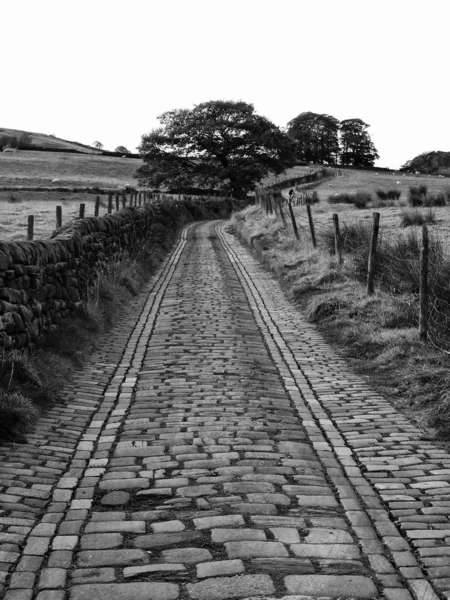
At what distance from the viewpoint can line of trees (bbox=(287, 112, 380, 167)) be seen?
105 metres

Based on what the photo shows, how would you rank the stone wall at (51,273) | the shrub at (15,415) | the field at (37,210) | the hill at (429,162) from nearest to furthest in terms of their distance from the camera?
the shrub at (15,415) → the stone wall at (51,273) → the field at (37,210) → the hill at (429,162)

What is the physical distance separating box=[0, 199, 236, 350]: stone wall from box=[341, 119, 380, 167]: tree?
92.6 meters

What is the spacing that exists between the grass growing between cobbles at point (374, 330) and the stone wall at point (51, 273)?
13.2 ft

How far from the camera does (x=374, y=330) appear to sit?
10766 millimetres

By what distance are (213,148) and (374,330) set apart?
4938cm

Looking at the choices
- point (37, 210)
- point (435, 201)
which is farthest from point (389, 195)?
point (37, 210)

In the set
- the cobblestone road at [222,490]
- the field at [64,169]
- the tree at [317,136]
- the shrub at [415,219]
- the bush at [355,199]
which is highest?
the tree at [317,136]

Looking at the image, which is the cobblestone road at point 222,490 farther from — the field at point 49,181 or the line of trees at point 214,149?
the line of trees at point 214,149

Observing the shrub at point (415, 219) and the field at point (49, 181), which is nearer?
the shrub at point (415, 219)

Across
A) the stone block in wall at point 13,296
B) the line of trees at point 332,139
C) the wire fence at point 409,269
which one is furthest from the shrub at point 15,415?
the line of trees at point 332,139

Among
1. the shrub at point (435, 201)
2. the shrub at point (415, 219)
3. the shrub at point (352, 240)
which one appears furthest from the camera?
the shrub at point (435, 201)

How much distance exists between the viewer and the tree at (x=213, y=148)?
57.4m

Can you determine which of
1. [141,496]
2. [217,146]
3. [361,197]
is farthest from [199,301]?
[217,146]

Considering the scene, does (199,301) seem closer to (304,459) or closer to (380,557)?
(304,459)
